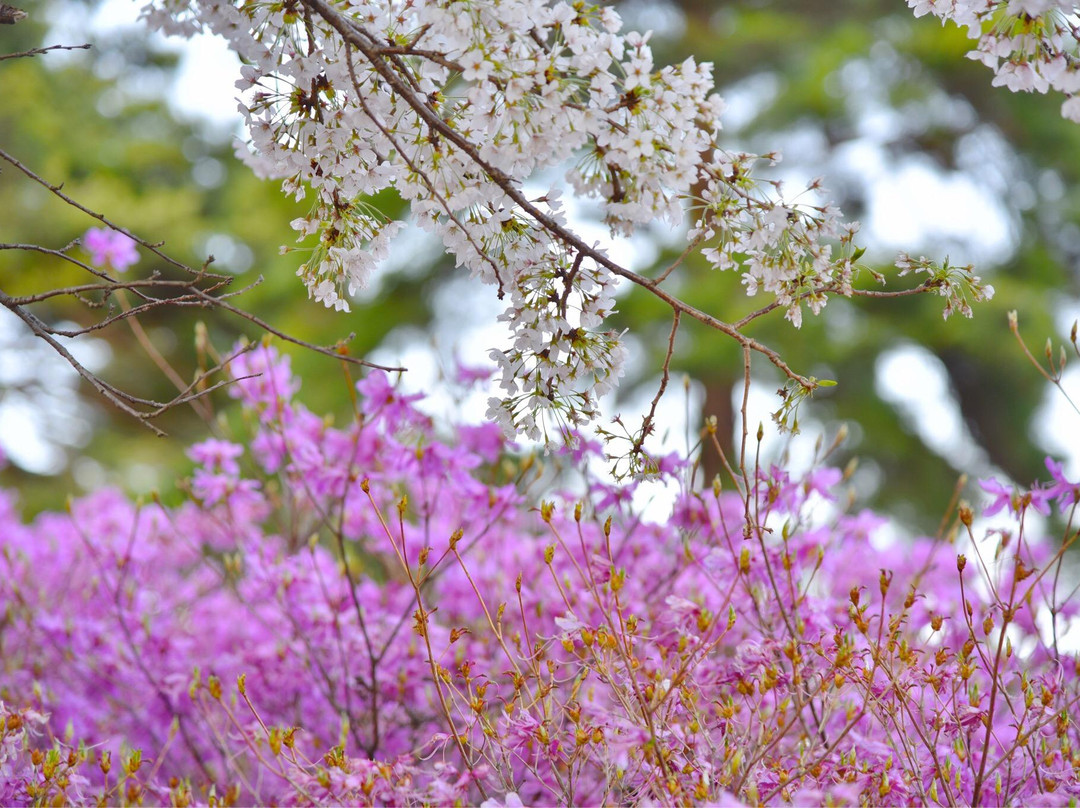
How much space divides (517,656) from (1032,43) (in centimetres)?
162

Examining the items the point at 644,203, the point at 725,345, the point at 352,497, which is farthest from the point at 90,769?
the point at 725,345

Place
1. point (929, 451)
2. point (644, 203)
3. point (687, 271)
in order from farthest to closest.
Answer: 1. point (929, 451)
2. point (687, 271)
3. point (644, 203)

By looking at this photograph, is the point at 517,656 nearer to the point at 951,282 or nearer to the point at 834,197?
the point at 951,282

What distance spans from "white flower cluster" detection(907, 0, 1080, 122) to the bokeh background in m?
3.21

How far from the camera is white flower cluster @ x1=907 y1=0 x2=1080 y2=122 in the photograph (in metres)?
1.21

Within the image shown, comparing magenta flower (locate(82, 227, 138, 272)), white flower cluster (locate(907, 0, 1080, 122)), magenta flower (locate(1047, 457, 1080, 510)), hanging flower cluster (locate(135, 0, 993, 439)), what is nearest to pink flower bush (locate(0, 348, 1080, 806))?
magenta flower (locate(1047, 457, 1080, 510))

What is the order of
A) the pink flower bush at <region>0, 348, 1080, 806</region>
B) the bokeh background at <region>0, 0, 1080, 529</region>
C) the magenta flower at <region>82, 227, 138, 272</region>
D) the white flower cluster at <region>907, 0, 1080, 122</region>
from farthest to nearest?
the bokeh background at <region>0, 0, 1080, 529</region>
the magenta flower at <region>82, 227, 138, 272</region>
the pink flower bush at <region>0, 348, 1080, 806</region>
the white flower cluster at <region>907, 0, 1080, 122</region>

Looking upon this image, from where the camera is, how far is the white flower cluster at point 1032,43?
1215mm

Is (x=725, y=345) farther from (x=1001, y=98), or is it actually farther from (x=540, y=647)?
(x=540, y=647)

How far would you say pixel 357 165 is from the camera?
1.43 m

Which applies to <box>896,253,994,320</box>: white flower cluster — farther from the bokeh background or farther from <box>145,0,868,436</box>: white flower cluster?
the bokeh background

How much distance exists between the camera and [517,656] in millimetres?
2188

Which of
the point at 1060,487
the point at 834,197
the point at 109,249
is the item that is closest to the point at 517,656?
the point at 1060,487

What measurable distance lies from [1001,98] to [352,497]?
18.7ft
